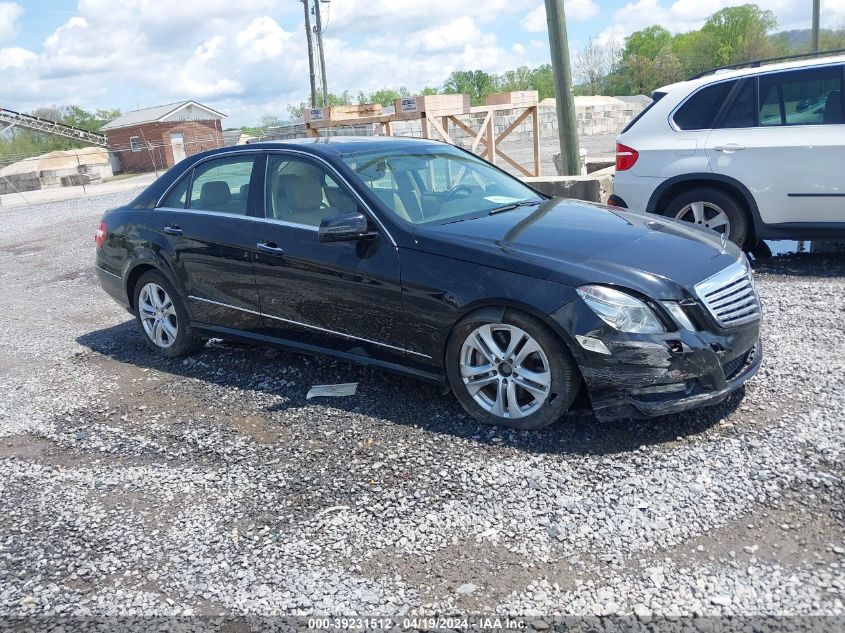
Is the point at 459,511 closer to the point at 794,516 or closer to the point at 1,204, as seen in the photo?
the point at 794,516

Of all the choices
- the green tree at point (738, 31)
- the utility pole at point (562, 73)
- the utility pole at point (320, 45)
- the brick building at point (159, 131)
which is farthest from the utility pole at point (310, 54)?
the green tree at point (738, 31)

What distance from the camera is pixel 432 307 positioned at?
4.48m

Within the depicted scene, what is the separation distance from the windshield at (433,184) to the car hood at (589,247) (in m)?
0.23

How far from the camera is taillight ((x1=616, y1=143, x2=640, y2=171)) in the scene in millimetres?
7766

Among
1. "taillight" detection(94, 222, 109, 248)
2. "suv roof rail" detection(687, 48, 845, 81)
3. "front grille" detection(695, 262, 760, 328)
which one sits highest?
"suv roof rail" detection(687, 48, 845, 81)

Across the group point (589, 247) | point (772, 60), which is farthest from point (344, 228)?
point (772, 60)

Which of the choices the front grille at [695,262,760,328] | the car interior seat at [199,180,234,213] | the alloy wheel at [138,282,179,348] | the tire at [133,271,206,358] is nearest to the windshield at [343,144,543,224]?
the car interior seat at [199,180,234,213]

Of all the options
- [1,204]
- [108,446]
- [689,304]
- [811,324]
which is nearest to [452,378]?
[689,304]

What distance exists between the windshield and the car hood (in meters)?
0.23

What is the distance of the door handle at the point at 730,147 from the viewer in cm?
726

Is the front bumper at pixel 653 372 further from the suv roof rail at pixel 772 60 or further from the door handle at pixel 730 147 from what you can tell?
the suv roof rail at pixel 772 60

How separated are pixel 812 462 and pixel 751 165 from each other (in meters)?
4.23

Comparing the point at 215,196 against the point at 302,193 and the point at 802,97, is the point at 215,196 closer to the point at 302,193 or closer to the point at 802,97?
the point at 302,193

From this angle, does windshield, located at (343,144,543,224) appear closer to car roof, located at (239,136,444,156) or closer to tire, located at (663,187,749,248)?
car roof, located at (239,136,444,156)
